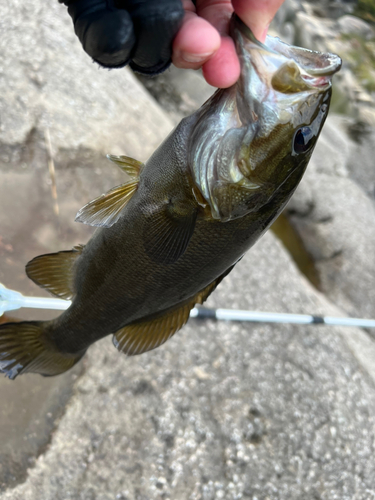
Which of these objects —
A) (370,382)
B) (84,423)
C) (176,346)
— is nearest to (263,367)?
(176,346)

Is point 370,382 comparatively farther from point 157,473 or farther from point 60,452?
point 60,452

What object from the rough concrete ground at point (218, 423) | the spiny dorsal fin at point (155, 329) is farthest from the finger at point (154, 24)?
the rough concrete ground at point (218, 423)

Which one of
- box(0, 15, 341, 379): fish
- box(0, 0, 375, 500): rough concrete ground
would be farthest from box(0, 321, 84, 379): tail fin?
box(0, 0, 375, 500): rough concrete ground

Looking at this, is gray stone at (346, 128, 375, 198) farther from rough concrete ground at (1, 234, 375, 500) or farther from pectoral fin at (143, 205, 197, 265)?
pectoral fin at (143, 205, 197, 265)

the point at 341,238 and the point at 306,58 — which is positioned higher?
the point at 306,58

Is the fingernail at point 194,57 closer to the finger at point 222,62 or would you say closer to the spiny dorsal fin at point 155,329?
the finger at point 222,62

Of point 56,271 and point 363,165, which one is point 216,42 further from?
point 363,165

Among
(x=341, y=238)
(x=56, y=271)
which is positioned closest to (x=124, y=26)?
(x=56, y=271)
